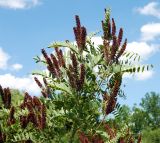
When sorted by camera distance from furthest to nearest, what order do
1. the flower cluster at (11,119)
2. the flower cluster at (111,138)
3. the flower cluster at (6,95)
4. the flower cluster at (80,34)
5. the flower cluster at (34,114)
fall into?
the flower cluster at (6,95)
the flower cluster at (11,119)
the flower cluster at (80,34)
the flower cluster at (34,114)
the flower cluster at (111,138)

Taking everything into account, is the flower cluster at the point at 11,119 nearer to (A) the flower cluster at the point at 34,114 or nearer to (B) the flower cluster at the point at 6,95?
(A) the flower cluster at the point at 34,114

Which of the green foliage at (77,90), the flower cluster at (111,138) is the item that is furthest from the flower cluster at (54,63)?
the flower cluster at (111,138)

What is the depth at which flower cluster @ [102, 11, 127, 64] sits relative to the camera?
5473 mm

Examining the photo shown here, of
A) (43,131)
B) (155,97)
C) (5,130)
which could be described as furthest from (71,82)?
(155,97)

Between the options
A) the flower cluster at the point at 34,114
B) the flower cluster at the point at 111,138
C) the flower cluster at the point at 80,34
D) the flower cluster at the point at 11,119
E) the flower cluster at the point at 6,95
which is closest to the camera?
the flower cluster at the point at 111,138

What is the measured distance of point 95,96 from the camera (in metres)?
5.68

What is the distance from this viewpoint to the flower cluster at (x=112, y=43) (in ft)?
18.0

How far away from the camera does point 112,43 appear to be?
5.48m

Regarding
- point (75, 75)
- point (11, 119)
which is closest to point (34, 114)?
point (11, 119)

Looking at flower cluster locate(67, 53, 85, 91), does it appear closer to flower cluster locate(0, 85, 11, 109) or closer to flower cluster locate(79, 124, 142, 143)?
flower cluster locate(79, 124, 142, 143)

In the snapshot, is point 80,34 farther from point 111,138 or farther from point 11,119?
point 11,119

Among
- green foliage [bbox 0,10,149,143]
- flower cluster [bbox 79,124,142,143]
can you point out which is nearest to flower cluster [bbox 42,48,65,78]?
green foliage [bbox 0,10,149,143]

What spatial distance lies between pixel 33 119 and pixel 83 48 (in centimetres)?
111

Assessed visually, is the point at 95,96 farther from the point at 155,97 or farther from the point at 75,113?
the point at 155,97
